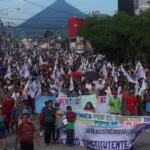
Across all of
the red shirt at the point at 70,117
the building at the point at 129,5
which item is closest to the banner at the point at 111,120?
the red shirt at the point at 70,117

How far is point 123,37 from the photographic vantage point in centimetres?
4591

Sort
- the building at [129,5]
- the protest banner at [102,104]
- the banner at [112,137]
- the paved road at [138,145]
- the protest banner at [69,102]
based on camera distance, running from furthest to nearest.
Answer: the building at [129,5] < the protest banner at [102,104] < the protest banner at [69,102] < the paved road at [138,145] < the banner at [112,137]

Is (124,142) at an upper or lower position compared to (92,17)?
lower

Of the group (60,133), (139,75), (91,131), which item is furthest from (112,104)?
(139,75)

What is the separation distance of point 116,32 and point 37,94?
24.3 meters

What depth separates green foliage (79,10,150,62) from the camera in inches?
1697

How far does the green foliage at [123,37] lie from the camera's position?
1697 inches

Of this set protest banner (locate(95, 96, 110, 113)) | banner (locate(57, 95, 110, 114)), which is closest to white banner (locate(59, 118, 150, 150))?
banner (locate(57, 95, 110, 114))

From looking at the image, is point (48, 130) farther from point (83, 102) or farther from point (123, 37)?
point (123, 37)

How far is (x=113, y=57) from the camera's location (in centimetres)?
5016

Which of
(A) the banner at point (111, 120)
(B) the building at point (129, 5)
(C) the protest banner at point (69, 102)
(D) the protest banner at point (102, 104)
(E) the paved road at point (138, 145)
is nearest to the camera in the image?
(A) the banner at point (111, 120)

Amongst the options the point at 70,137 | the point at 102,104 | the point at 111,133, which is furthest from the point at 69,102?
the point at 111,133

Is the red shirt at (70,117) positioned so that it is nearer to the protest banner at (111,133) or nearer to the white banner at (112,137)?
the protest banner at (111,133)

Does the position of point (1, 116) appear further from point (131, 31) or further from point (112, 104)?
point (131, 31)
